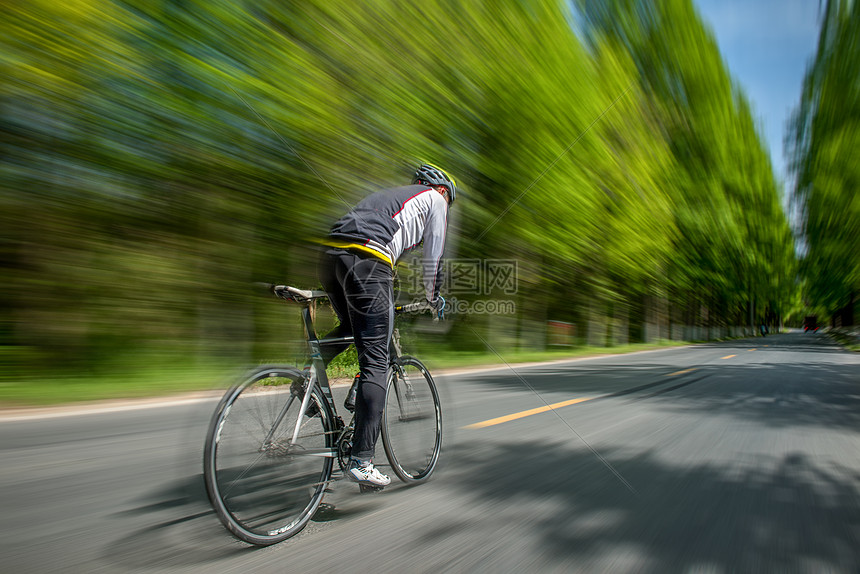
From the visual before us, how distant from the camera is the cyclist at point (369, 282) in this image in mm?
2738

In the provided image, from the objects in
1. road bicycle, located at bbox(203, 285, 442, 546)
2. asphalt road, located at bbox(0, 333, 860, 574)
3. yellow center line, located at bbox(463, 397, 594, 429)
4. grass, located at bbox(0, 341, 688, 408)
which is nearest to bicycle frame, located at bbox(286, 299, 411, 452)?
road bicycle, located at bbox(203, 285, 442, 546)

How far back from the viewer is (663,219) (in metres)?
26.8

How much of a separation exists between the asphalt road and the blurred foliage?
69.1 ft

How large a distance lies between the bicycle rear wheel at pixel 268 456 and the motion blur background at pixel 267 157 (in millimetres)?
536

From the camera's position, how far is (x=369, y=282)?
9.01ft

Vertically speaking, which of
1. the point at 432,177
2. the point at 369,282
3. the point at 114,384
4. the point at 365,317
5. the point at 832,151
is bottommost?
the point at 114,384

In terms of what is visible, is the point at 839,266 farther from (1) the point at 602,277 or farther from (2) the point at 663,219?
(1) the point at 602,277

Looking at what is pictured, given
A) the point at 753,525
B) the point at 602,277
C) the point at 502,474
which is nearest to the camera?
the point at 753,525

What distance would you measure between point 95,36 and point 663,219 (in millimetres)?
25225

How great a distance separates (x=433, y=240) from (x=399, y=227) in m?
0.24

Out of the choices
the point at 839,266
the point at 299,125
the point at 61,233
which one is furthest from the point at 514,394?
Answer: the point at 839,266

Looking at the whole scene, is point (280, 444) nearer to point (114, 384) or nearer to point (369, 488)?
point (369, 488)

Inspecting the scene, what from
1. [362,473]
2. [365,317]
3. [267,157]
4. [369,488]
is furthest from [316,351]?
[267,157]

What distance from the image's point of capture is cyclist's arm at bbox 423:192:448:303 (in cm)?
301
